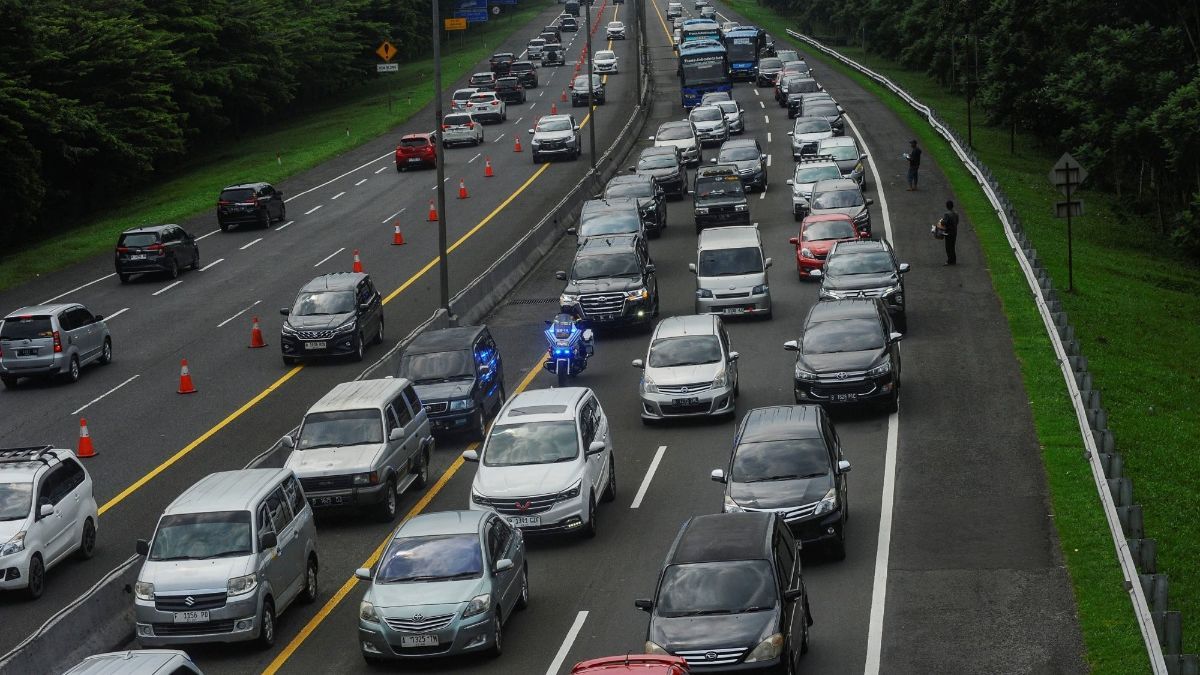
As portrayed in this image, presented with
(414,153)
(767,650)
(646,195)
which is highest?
(414,153)

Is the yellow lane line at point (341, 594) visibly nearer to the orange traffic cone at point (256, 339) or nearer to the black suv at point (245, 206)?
the orange traffic cone at point (256, 339)

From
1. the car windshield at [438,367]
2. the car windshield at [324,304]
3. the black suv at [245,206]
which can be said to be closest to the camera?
the car windshield at [438,367]

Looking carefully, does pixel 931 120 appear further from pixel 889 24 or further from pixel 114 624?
pixel 114 624

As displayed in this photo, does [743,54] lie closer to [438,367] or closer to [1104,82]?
[1104,82]

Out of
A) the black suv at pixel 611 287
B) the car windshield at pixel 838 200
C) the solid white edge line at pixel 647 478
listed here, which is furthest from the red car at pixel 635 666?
the car windshield at pixel 838 200

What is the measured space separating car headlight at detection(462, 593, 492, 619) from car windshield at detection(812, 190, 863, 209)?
95.4ft

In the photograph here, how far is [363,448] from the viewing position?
2492 centimetres

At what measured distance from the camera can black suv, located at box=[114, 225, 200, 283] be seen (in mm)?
47375

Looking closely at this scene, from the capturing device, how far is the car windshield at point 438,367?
1174 inches

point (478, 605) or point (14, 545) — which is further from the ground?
point (478, 605)

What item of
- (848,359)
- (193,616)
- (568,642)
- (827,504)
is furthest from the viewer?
(848,359)

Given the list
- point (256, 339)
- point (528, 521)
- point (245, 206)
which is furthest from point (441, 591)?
point (245, 206)

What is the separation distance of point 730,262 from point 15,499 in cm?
1941

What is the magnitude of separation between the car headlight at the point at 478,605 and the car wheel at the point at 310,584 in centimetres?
380
